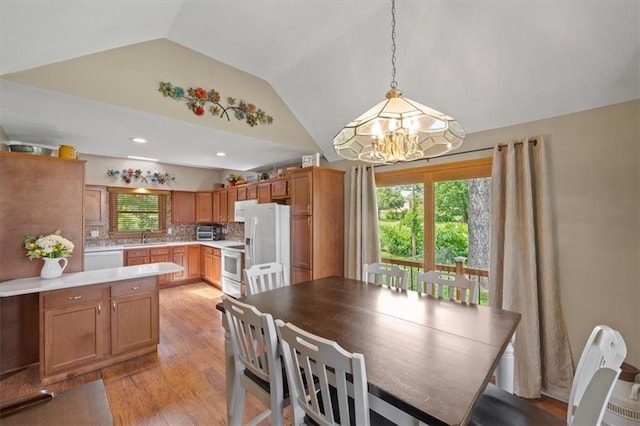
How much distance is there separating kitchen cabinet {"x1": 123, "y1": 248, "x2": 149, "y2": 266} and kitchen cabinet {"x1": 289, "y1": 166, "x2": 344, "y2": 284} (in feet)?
10.3

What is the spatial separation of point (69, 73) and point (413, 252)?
373 cm

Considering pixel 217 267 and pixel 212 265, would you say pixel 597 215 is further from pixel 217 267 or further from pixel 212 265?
pixel 212 265

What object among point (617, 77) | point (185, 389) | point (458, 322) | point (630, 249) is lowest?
point (185, 389)

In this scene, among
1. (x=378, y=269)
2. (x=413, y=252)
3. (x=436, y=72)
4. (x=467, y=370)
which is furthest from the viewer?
(x=413, y=252)

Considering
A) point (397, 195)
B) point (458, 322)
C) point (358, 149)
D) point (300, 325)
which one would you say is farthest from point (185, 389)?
point (397, 195)

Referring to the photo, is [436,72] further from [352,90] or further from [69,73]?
[69,73]

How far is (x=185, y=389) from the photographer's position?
90.9 inches

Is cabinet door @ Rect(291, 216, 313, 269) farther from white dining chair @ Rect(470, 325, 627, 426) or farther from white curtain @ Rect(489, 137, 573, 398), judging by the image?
white dining chair @ Rect(470, 325, 627, 426)

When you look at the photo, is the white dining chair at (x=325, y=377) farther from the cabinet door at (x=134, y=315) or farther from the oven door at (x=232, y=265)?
the oven door at (x=232, y=265)

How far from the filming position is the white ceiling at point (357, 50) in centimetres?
176

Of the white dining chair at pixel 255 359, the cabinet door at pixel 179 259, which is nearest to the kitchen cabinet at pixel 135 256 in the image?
the cabinet door at pixel 179 259

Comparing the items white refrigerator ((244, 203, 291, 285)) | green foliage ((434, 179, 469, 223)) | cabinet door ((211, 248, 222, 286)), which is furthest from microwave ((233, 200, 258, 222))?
green foliage ((434, 179, 469, 223))

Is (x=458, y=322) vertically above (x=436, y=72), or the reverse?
(x=436, y=72)

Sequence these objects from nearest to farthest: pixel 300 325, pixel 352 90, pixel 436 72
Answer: pixel 300 325, pixel 436 72, pixel 352 90
